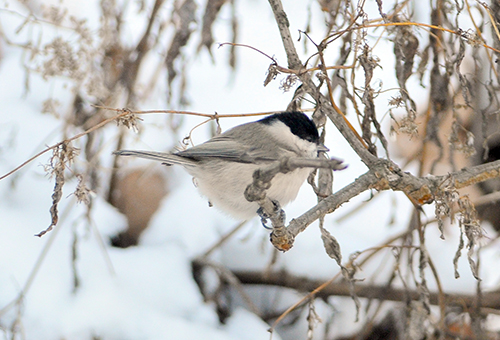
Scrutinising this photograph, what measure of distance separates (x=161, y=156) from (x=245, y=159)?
308 mm

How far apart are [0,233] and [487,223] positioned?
2945 mm

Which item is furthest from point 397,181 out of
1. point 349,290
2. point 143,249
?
point 143,249

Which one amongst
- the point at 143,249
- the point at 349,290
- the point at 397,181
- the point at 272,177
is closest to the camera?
the point at 272,177

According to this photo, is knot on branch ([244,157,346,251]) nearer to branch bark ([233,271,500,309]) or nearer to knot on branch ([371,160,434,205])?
knot on branch ([371,160,434,205])

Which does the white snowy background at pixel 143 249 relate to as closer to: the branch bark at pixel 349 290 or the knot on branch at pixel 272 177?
the branch bark at pixel 349 290

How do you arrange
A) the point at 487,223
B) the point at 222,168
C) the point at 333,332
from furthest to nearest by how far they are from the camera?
the point at 487,223
the point at 333,332
the point at 222,168

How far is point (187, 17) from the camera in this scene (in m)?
2.15

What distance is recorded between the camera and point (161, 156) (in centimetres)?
160

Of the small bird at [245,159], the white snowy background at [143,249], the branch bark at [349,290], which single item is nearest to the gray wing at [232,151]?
the small bird at [245,159]

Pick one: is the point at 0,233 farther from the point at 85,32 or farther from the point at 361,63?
the point at 361,63

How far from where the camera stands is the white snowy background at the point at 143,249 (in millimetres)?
2184

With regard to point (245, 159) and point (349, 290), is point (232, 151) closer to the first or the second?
point (245, 159)

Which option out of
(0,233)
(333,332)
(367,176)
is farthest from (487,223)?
(0,233)

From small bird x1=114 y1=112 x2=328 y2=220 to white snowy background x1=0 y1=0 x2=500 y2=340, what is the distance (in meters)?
0.48
